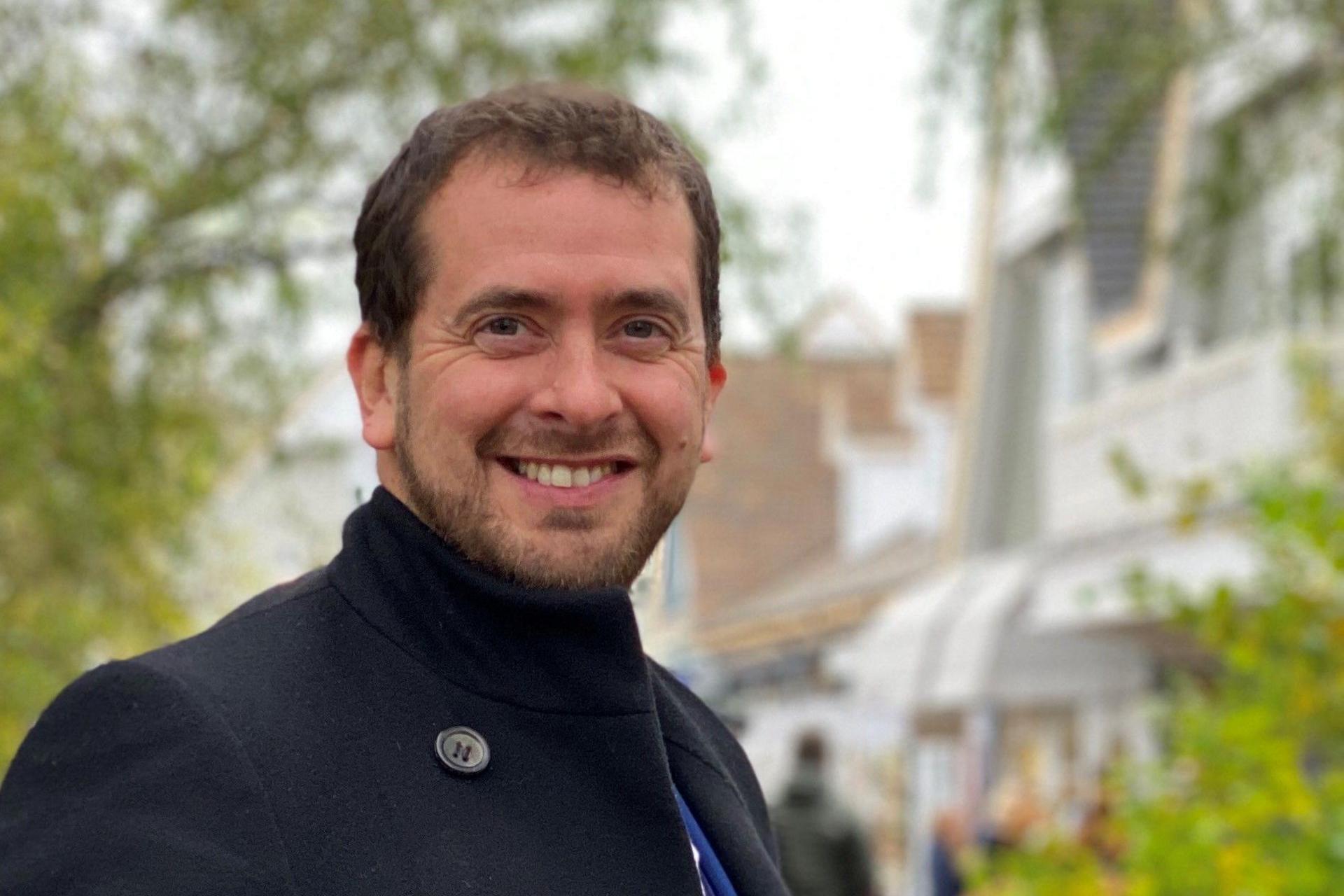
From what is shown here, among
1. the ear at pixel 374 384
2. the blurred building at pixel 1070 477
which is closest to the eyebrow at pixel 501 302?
the ear at pixel 374 384

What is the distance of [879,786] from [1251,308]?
48.1 feet

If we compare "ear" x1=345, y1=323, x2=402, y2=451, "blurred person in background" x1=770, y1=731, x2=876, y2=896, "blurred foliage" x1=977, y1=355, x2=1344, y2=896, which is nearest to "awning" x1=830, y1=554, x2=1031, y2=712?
"blurred person in background" x1=770, y1=731, x2=876, y2=896

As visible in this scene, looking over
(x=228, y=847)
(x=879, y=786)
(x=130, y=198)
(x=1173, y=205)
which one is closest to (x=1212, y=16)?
A: (x=1173, y=205)

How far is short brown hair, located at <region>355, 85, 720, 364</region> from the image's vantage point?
2.04 metres

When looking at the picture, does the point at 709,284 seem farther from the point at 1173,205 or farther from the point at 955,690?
the point at 955,690

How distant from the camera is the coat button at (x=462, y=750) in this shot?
6.27 ft

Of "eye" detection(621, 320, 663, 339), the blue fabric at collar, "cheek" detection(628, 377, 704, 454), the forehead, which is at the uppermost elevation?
the forehead

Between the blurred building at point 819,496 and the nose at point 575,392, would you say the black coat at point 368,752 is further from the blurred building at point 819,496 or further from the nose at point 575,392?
the blurred building at point 819,496

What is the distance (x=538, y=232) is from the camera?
6.57 ft

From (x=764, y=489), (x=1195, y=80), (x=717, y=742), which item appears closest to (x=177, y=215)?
(x=1195, y=80)

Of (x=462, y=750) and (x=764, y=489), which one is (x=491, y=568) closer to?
(x=462, y=750)

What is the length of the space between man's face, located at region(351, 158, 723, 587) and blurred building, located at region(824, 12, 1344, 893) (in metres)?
10.0

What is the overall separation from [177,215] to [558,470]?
7259mm

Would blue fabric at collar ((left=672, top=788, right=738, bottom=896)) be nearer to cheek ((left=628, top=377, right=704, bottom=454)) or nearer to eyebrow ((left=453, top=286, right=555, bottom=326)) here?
cheek ((left=628, top=377, right=704, bottom=454))
